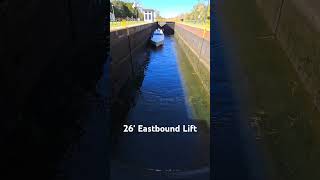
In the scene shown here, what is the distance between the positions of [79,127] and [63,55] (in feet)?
8.04

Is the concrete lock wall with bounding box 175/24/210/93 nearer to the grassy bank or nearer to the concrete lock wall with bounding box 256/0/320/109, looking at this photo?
the grassy bank

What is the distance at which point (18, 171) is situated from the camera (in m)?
6.95

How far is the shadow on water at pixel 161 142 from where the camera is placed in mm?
10086

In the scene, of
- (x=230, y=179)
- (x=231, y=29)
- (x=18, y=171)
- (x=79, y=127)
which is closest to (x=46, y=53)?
(x=79, y=127)

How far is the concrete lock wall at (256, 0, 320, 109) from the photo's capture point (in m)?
7.61

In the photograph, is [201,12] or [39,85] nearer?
[39,85]

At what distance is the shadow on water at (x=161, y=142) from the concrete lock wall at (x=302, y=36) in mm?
3680

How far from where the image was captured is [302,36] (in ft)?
28.3

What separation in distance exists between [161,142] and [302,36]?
6.21m

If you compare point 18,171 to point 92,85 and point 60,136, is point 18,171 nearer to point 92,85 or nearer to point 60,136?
point 60,136

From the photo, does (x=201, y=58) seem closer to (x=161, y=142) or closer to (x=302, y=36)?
(x=161, y=142)

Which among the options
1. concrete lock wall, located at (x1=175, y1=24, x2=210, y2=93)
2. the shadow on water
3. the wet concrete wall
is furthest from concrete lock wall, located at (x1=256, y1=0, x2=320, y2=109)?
concrete lock wall, located at (x1=175, y1=24, x2=210, y2=93)

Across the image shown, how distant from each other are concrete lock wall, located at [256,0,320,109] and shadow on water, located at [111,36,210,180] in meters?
3.68

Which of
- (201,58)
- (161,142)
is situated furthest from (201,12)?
(161,142)
